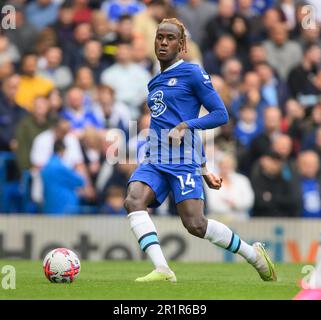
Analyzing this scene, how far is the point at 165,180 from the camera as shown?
11.3 meters

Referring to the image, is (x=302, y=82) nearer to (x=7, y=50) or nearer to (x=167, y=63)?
(x=7, y=50)

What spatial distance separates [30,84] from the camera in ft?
63.4

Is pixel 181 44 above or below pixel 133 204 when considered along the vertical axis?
above

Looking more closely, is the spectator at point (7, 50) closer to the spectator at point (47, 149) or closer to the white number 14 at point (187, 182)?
the spectator at point (47, 149)

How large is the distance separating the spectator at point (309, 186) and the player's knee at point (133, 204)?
25.4 feet

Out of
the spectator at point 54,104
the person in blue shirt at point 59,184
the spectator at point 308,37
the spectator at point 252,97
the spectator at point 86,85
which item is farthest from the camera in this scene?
the spectator at point 308,37

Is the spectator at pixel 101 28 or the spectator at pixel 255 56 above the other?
the spectator at pixel 101 28

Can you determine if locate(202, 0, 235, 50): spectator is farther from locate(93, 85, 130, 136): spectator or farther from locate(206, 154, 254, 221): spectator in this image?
locate(206, 154, 254, 221): spectator

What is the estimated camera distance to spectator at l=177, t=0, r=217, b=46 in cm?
2081

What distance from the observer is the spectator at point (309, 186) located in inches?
725

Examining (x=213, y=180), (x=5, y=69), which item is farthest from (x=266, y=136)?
(x=213, y=180)

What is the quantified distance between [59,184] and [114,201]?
3.24ft

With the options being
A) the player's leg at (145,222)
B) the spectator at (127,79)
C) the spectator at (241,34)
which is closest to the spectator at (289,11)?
the spectator at (241,34)

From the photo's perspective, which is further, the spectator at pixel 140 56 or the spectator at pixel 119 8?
the spectator at pixel 119 8
